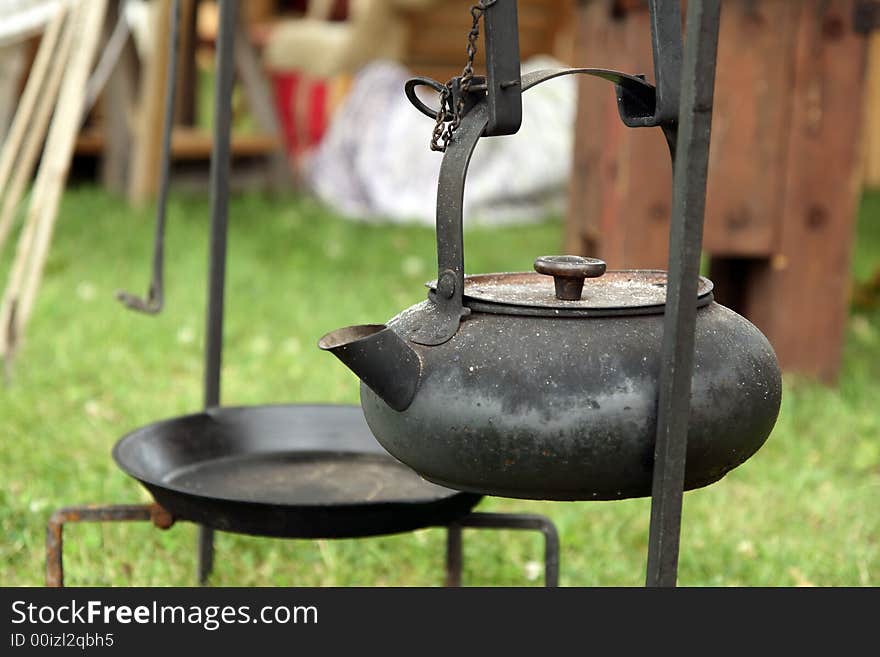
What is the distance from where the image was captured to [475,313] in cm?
162

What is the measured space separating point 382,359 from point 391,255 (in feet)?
14.2

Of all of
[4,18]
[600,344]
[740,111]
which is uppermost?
[4,18]

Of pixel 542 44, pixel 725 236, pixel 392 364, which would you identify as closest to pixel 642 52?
pixel 725 236

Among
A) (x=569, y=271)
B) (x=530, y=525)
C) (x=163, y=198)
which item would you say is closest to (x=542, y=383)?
(x=569, y=271)

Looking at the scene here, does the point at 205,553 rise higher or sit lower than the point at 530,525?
lower

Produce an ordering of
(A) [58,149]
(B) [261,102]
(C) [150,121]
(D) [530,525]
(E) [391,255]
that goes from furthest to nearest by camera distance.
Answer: (B) [261,102] → (C) [150,121] → (E) [391,255] → (A) [58,149] → (D) [530,525]

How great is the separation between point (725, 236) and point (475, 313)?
243cm

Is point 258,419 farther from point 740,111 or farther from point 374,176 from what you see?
point 374,176

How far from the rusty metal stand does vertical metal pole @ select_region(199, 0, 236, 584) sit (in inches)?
16.0

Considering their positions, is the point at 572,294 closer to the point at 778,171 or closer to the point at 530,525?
the point at 530,525

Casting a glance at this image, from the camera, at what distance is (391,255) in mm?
5867

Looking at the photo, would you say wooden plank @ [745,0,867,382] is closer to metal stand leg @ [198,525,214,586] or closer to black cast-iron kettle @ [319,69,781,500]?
metal stand leg @ [198,525,214,586]

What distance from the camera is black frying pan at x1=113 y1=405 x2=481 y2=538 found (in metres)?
2.00

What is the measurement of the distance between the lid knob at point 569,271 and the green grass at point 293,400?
4.04 feet
